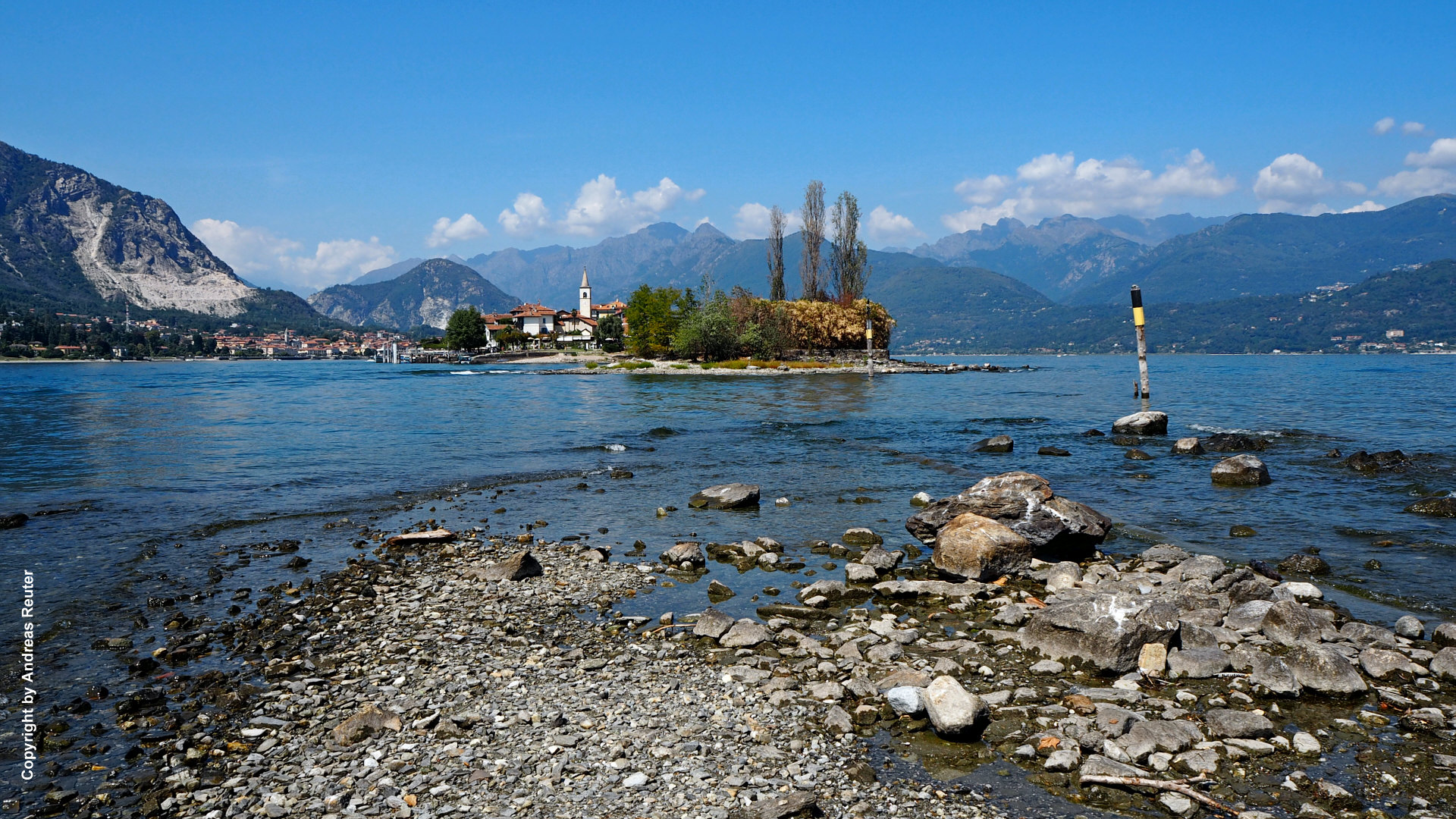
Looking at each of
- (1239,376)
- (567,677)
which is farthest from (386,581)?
(1239,376)

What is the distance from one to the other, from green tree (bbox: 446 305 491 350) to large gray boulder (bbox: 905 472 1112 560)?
18789 cm

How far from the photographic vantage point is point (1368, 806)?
5742 mm

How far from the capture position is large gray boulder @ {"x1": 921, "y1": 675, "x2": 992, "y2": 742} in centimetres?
686

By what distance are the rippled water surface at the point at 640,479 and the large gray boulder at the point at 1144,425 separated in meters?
0.96

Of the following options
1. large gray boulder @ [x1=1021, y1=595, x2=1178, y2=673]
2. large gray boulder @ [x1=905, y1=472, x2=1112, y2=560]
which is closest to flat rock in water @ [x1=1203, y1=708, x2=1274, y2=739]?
large gray boulder @ [x1=1021, y1=595, x2=1178, y2=673]

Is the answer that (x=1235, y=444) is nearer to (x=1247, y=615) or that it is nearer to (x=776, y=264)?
(x=1247, y=615)

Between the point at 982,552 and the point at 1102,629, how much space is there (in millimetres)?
3550

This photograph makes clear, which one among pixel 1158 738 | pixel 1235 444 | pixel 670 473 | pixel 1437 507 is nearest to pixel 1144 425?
pixel 1235 444

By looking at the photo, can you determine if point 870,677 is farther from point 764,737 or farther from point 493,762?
point 493,762

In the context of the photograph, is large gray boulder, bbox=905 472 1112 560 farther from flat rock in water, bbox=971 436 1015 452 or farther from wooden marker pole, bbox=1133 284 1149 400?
wooden marker pole, bbox=1133 284 1149 400

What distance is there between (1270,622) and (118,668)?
45.6 ft

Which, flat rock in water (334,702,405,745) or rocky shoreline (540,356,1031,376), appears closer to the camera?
flat rock in water (334,702,405,745)

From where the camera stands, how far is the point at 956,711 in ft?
22.6

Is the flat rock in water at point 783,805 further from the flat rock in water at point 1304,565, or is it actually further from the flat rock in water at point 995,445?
the flat rock in water at point 995,445
